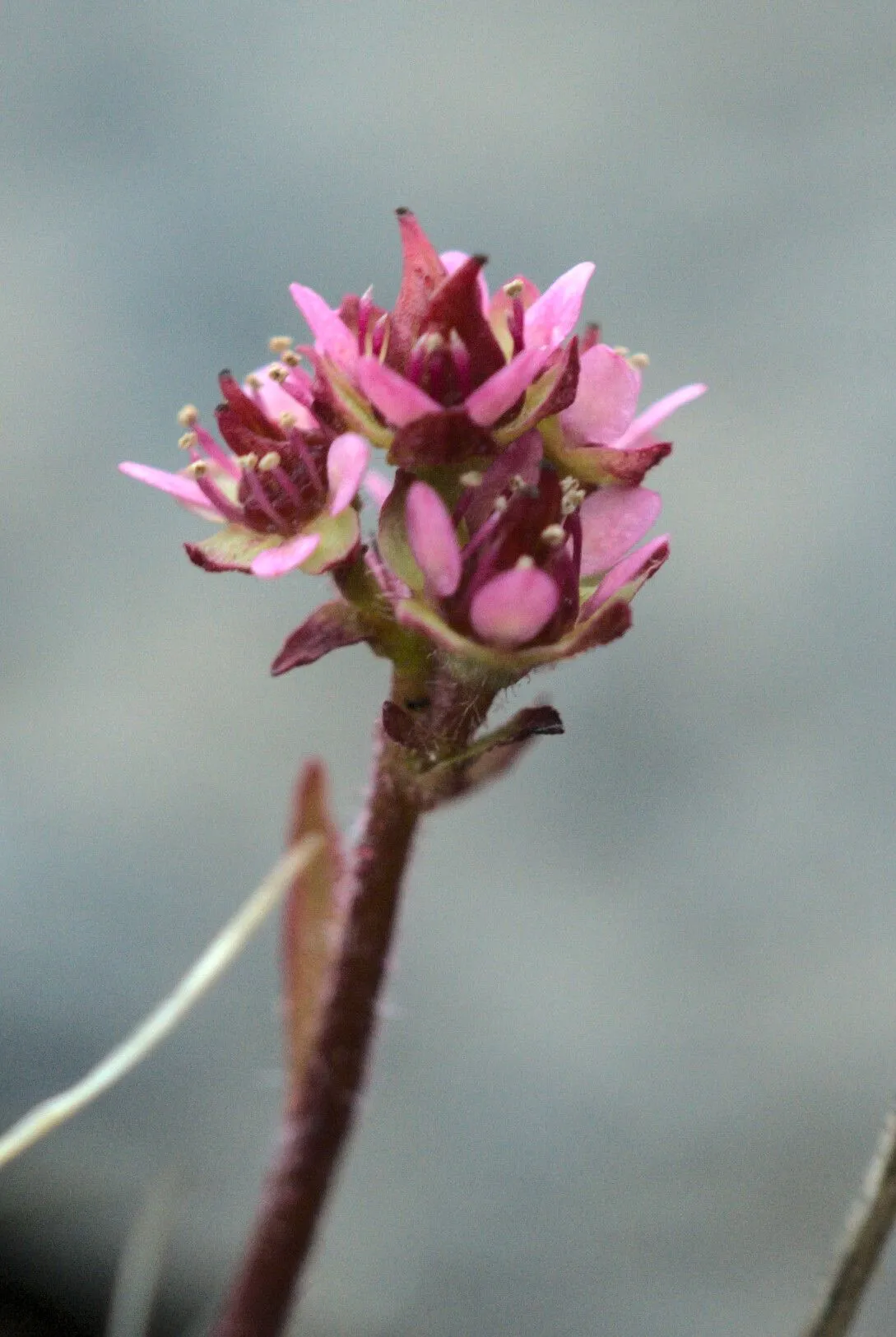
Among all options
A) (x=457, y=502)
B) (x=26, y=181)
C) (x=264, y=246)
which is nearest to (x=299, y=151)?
(x=264, y=246)

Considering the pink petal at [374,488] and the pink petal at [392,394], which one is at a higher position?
the pink petal at [392,394]

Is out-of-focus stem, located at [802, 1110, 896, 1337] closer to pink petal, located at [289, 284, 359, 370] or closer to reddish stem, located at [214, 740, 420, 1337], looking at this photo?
reddish stem, located at [214, 740, 420, 1337]

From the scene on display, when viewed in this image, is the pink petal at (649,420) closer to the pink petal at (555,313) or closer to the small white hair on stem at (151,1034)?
the pink petal at (555,313)

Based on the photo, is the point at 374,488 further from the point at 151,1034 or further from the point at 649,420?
the point at 151,1034

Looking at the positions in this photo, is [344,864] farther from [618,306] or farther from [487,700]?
[618,306]

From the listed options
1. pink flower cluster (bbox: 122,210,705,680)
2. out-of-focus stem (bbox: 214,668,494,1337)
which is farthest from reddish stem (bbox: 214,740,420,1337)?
pink flower cluster (bbox: 122,210,705,680)

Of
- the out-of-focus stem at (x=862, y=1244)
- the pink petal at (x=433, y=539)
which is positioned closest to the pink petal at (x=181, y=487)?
the pink petal at (x=433, y=539)

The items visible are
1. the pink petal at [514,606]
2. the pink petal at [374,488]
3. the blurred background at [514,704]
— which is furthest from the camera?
the blurred background at [514,704]
